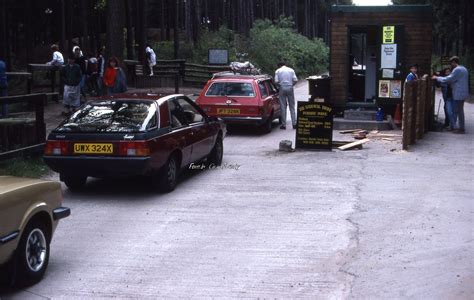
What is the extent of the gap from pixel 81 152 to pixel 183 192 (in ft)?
5.76

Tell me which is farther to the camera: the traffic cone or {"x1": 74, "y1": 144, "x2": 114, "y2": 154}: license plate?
the traffic cone

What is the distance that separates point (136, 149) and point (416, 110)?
8.20 meters

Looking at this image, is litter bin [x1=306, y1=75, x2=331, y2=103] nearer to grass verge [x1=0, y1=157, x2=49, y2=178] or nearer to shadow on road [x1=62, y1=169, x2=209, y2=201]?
shadow on road [x1=62, y1=169, x2=209, y2=201]

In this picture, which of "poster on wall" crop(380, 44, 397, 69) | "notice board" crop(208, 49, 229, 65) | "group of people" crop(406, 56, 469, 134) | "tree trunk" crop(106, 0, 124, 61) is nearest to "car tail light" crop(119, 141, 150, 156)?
"group of people" crop(406, 56, 469, 134)

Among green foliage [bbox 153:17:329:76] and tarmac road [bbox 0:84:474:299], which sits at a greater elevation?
green foliage [bbox 153:17:329:76]

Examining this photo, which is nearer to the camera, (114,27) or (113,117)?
(113,117)

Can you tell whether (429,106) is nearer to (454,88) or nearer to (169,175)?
(454,88)

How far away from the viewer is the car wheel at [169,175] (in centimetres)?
1056

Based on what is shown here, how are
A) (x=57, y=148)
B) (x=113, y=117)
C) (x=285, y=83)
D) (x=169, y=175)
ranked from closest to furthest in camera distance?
(x=57, y=148) < (x=113, y=117) < (x=169, y=175) < (x=285, y=83)

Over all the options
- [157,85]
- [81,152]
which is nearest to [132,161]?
[81,152]

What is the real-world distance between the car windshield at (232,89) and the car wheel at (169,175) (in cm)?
711

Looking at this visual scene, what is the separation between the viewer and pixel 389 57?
63.5ft

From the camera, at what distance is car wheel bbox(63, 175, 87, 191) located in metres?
10.9

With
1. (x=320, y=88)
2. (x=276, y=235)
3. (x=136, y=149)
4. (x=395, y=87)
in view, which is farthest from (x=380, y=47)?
(x=276, y=235)
